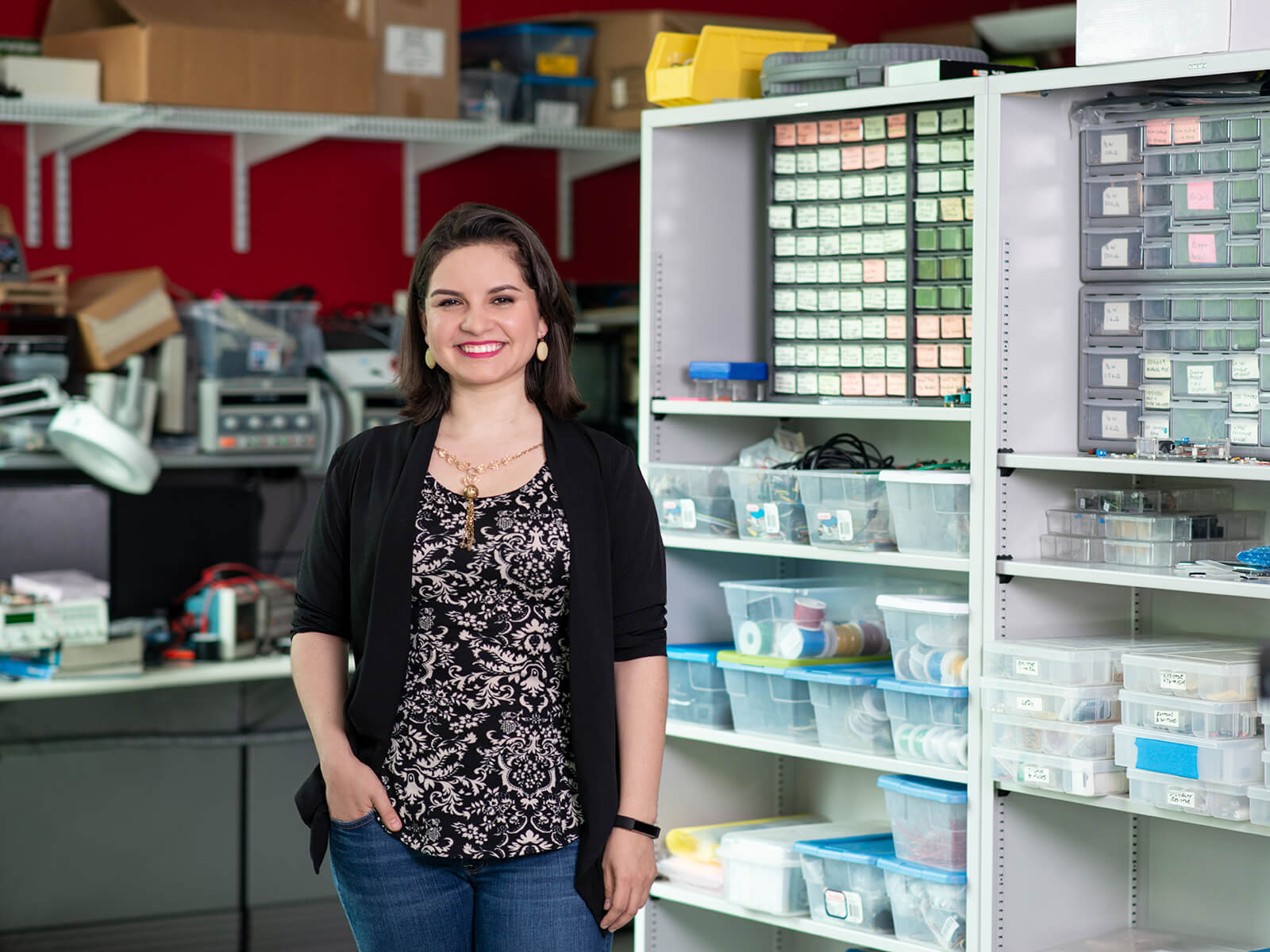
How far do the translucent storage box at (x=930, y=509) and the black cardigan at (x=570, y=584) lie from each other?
766mm

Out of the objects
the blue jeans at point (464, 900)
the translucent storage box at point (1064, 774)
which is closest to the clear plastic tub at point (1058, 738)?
the translucent storage box at point (1064, 774)

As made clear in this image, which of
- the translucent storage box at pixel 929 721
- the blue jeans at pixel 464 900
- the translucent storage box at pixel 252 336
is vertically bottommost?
the blue jeans at pixel 464 900

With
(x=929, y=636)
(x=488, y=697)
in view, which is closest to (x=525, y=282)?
(x=488, y=697)

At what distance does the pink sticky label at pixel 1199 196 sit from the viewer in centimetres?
246

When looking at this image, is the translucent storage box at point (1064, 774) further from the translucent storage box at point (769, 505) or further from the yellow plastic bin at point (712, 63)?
the yellow plastic bin at point (712, 63)

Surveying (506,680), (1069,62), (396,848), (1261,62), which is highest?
(1069,62)

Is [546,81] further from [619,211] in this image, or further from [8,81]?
[8,81]

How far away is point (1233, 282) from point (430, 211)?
9.87 feet

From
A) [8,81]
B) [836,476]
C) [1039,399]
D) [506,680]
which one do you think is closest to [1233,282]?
[1039,399]

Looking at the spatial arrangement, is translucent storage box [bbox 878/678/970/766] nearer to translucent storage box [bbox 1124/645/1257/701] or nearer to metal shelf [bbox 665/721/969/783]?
metal shelf [bbox 665/721/969/783]

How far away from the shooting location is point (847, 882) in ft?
9.34

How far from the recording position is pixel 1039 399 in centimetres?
262

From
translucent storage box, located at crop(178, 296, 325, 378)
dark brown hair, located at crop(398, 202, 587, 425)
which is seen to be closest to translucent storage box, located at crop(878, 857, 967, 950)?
dark brown hair, located at crop(398, 202, 587, 425)

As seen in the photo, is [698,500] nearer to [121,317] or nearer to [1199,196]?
[1199,196]
